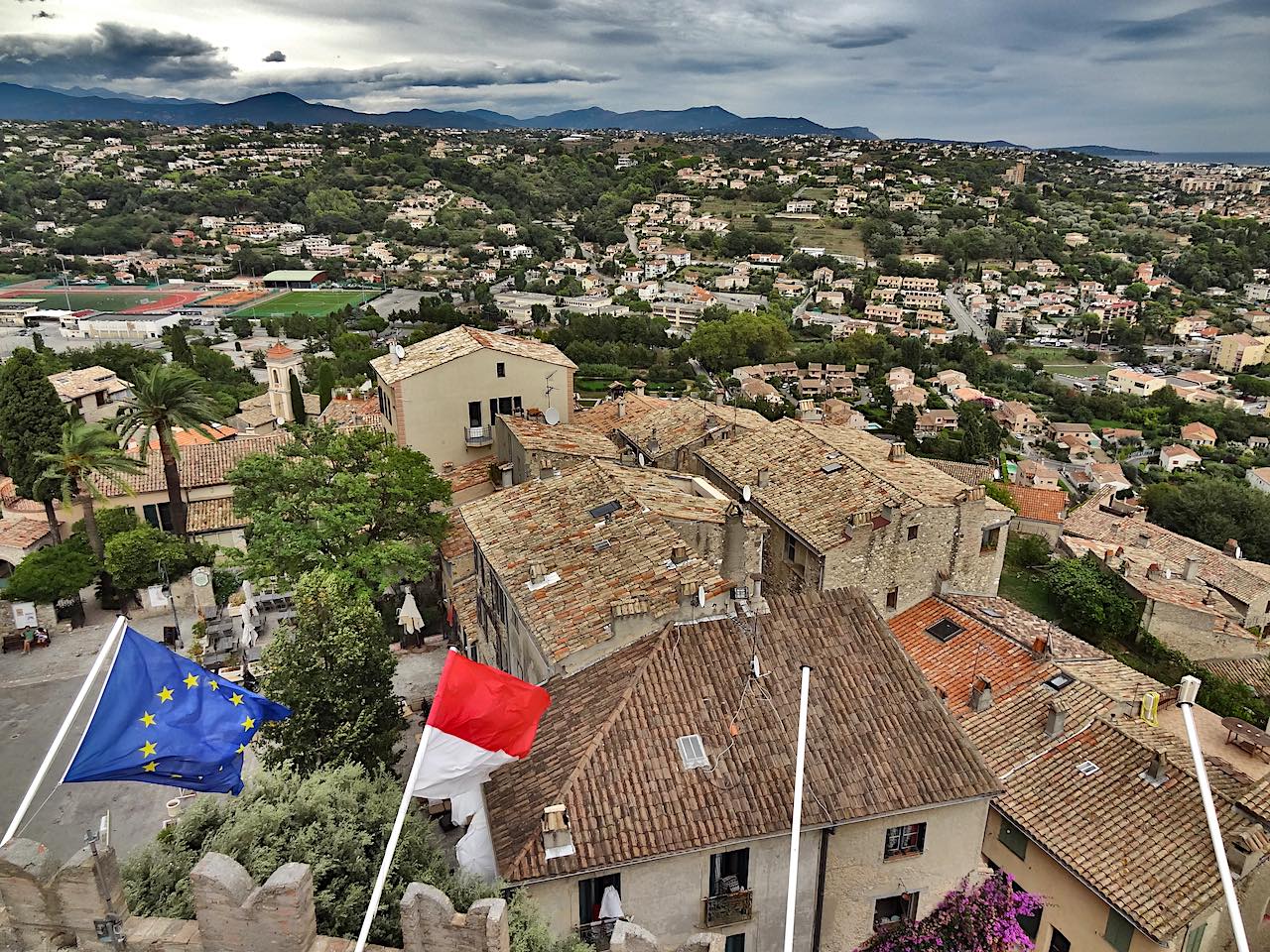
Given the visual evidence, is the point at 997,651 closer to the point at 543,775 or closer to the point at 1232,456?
the point at 543,775

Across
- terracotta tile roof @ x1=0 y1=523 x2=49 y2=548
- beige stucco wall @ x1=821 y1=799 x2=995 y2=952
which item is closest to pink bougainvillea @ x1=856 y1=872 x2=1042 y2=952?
beige stucco wall @ x1=821 y1=799 x2=995 y2=952

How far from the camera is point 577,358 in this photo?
381ft

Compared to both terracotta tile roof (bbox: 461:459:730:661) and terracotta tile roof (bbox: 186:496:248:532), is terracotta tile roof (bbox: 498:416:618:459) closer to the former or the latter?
terracotta tile roof (bbox: 461:459:730:661)

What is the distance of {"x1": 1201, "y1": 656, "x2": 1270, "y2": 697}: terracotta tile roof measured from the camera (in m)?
35.5

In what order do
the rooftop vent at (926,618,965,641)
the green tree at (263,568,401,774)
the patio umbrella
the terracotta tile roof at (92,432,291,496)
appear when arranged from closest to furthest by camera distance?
1. the green tree at (263,568,401,774)
2. the patio umbrella
3. the rooftop vent at (926,618,965,641)
4. the terracotta tile roof at (92,432,291,496)

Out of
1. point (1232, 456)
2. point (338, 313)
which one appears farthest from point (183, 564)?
point (1232, 456)

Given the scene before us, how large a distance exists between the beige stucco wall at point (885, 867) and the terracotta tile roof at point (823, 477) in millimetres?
11041

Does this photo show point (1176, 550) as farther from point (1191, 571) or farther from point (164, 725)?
point (164, 725)

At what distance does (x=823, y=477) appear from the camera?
29891 mm

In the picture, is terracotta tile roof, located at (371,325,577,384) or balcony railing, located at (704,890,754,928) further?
terracotta tile roof, located at (371,325,577,384)

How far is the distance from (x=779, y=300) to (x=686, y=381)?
78.5m

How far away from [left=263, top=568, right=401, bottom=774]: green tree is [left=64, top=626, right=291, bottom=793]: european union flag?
4572mm

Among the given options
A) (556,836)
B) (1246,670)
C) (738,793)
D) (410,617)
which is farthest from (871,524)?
(1246,670)

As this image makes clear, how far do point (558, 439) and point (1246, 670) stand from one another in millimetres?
32055
